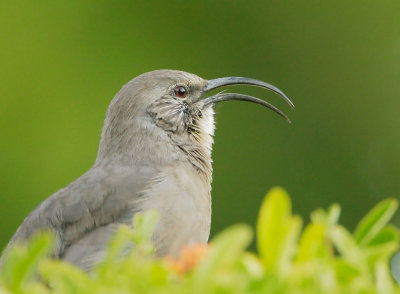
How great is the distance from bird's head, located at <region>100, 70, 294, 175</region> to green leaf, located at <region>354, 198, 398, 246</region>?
298cm

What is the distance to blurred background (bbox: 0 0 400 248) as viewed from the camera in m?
7.47

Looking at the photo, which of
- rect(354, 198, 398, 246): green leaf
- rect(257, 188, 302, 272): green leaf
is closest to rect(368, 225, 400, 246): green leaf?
rect(354, 198, 398, 246): green leaf

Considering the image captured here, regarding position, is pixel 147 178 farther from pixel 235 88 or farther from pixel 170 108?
pixel 235 88

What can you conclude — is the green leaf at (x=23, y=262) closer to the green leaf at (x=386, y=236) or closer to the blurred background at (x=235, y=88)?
the green leaf at (x=386, y=236)

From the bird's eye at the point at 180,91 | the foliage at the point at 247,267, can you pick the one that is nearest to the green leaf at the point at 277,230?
the foliage at the point at 247,267

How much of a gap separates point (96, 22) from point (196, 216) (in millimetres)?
3781

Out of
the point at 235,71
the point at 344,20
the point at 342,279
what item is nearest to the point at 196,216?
the point at 342,279

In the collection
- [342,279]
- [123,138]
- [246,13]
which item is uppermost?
[246,13]

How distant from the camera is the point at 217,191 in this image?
314 inches

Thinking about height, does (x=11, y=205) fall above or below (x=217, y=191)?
below

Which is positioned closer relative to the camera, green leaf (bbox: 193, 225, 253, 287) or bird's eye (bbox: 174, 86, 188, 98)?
green leaf (bbox: 193, 225, 253, 287)

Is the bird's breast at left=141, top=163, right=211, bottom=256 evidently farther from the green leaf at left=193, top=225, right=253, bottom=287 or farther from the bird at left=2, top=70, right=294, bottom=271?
the green leaf at left=193, top=225, right=253, bottom=287

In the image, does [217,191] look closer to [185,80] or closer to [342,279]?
[185,80]

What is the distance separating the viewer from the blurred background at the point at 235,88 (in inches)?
294
